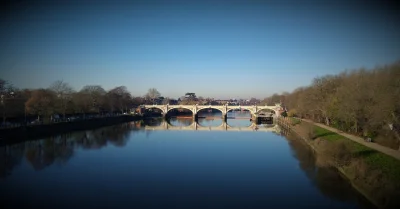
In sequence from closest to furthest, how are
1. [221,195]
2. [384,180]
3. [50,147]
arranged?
[384,180]
[221,195]
[50,147]

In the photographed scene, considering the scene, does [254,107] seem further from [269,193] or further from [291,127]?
[269,193]

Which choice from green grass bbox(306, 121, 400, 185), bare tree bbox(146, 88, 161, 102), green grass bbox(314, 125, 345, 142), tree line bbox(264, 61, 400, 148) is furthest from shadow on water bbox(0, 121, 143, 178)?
bare tree bbox(146, 88, 161, 102)

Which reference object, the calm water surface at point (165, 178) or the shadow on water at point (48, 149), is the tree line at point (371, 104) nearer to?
the calm water surface at point (165, 178)

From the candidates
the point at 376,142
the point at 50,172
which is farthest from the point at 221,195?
the point at 376,142

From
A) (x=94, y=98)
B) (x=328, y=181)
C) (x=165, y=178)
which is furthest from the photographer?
(x=94, y=98)

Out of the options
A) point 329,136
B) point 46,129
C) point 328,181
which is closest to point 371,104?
point 329,136

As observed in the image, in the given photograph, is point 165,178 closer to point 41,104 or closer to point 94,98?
point 41,104
